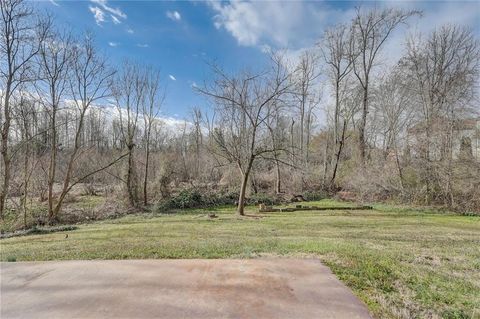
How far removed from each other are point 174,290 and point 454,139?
14382 millimetres

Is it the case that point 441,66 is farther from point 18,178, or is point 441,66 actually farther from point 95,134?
point 95,134

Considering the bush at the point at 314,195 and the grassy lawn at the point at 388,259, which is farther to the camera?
the bush at the point at 314,195

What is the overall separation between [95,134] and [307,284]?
28867 mm

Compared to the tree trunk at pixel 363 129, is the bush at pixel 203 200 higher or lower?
lower

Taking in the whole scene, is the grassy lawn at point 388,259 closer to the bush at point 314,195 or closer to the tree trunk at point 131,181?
the tree trunk at point 131,181

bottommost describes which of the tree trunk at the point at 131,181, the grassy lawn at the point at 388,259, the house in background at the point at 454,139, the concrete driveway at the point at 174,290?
the grassy lawn at the point at 388,259

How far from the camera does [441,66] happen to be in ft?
52.3

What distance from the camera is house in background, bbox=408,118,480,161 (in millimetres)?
12271

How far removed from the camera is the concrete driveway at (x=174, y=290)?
212 cm

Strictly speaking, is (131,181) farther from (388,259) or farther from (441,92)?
(441,92)

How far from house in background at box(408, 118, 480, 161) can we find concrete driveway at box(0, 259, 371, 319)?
1249 centimetres

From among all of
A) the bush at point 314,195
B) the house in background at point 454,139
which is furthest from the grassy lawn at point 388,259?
the bush at point 314,195

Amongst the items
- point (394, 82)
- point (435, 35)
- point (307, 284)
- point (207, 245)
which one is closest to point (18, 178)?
point (207, 245)

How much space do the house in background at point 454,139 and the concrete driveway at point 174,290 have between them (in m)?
12.5
